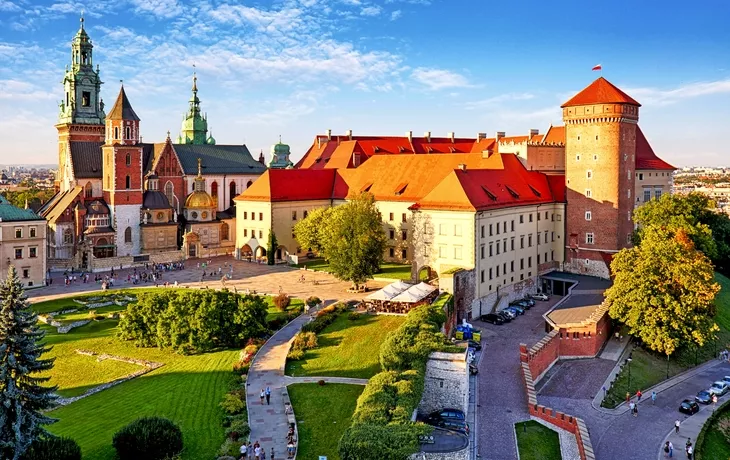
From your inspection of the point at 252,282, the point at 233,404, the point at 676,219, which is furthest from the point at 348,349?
the point at 676,219

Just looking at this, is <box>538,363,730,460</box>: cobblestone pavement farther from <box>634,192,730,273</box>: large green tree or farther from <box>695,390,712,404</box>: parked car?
<box>634,192,730,273</box>: large green tree

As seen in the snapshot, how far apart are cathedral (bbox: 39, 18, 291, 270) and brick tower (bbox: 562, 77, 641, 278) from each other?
41009mm

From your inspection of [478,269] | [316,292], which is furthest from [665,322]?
[316,292]

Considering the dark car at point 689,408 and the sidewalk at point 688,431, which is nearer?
the sidewalk at point 688,431

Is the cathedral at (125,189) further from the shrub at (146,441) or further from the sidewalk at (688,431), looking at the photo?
the sidewalk at (688,431)

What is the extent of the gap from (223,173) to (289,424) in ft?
212

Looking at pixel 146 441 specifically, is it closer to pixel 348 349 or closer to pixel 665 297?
pixel 348 349

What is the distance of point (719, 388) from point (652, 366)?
4.57 m

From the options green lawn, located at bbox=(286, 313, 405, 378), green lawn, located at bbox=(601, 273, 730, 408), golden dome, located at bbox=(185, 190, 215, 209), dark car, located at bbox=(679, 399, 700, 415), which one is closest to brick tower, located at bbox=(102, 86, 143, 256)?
golden dome, located at bbox=(185, 190, 215, 209)

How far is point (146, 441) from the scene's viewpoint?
1044 inches

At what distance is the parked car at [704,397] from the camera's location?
41.6 m

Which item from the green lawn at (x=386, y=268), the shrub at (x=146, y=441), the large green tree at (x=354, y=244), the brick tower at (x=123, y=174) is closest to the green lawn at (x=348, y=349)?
the large green tree at (x=354, y=244)

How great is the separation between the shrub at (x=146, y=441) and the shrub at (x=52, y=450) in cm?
169

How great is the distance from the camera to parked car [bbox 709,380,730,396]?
42.8 meters
